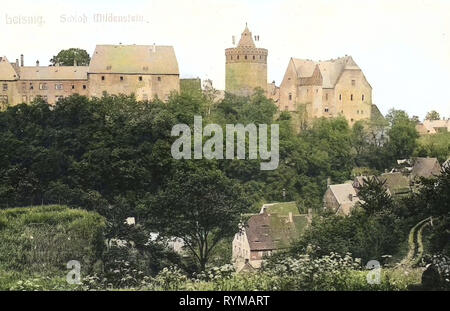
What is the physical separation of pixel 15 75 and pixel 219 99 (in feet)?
27.1

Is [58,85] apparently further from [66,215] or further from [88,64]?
[66,215]

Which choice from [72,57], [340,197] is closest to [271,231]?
[340,197]

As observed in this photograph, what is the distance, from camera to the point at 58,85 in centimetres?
3703

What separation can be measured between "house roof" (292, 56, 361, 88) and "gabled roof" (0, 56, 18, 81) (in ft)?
41.1

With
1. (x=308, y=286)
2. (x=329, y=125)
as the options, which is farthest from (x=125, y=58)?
(x=308, y=286)

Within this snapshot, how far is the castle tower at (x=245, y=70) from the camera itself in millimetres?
40281

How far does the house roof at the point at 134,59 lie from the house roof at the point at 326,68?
883cm

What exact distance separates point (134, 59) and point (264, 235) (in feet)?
40.9

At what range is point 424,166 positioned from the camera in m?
32.5

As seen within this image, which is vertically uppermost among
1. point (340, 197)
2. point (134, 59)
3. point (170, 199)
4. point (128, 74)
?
point (134, 59)

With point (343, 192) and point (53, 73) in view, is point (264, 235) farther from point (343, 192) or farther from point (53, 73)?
point (53, 73)

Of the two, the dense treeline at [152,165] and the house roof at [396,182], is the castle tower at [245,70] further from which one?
the house roof at [396,182]

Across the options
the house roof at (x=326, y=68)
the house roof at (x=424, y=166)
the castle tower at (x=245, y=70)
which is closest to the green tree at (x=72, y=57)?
the castle tower at (x=245, y=70)

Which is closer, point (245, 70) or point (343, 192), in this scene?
point (343, 192)
